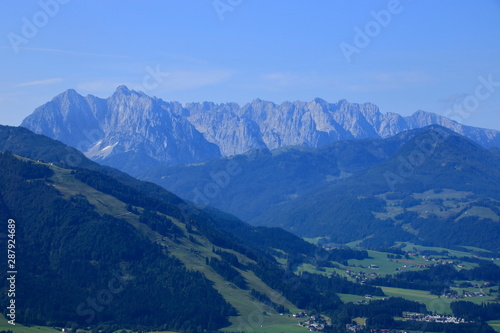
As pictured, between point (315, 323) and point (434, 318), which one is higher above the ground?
point (434, 318)

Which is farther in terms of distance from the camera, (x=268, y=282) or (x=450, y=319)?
(x=268, y=282)

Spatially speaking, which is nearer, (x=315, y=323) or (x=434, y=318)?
(x=315, y=323)

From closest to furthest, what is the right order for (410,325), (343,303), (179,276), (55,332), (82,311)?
(55,332) < (82,311) < (410,325) < (179,276) < (343,303)

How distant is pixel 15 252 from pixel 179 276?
41646 mm

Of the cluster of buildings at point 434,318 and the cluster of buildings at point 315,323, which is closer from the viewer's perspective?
the cluster of buildings at point 315,323

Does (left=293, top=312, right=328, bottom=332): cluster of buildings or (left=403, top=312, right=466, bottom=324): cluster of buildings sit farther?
(left=403, top=312, right=466, bottom=324): cluster of buildings

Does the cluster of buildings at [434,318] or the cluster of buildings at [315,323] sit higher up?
the cluster of buildings at [434,318]

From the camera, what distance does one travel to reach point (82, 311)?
→ 15338 centimetres

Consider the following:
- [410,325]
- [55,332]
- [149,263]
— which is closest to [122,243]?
[149,263]

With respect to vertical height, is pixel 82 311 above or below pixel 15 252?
below

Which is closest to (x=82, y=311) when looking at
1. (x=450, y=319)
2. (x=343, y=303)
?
(x=343, y=303)

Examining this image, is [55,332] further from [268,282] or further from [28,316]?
[268,282]

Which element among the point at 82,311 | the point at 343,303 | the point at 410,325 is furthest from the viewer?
the point at 343,303

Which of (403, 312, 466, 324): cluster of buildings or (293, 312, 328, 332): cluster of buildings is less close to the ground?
(403, 312, 466, 324): cluster of buildings
